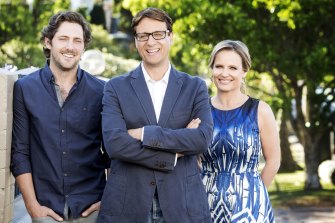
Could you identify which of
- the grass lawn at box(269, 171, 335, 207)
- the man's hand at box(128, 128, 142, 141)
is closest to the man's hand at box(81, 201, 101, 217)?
the man's hand at box(128, 128, 142, 141)

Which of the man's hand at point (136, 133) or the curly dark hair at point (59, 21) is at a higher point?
the curly dark hair at point (59, 21)

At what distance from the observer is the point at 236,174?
446cm

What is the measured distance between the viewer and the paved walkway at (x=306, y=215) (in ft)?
33.6

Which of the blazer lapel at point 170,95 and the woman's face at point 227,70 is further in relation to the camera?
the woman's face at point 227,70

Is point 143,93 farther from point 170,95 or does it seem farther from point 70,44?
point 70,44

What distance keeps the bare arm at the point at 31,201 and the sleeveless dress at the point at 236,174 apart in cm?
115

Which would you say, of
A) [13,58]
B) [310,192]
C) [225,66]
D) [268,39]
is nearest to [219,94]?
[225,66]

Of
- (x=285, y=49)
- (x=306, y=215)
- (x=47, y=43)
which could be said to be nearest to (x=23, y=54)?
(x=285, y=49)

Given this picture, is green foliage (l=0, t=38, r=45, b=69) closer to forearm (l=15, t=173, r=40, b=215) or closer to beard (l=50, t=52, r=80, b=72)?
beard (l=50, t=52, r=80, b=72)

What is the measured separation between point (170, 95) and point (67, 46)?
69 cm

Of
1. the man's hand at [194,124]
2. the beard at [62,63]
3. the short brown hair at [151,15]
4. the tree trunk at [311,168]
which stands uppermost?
the short brown hair at [151,15]

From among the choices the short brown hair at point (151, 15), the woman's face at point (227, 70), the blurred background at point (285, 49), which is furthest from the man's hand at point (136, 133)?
the blurred background at point (285, 49)

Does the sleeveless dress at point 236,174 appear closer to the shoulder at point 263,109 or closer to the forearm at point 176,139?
the shoulder at point 263,109

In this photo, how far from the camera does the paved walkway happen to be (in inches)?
403
